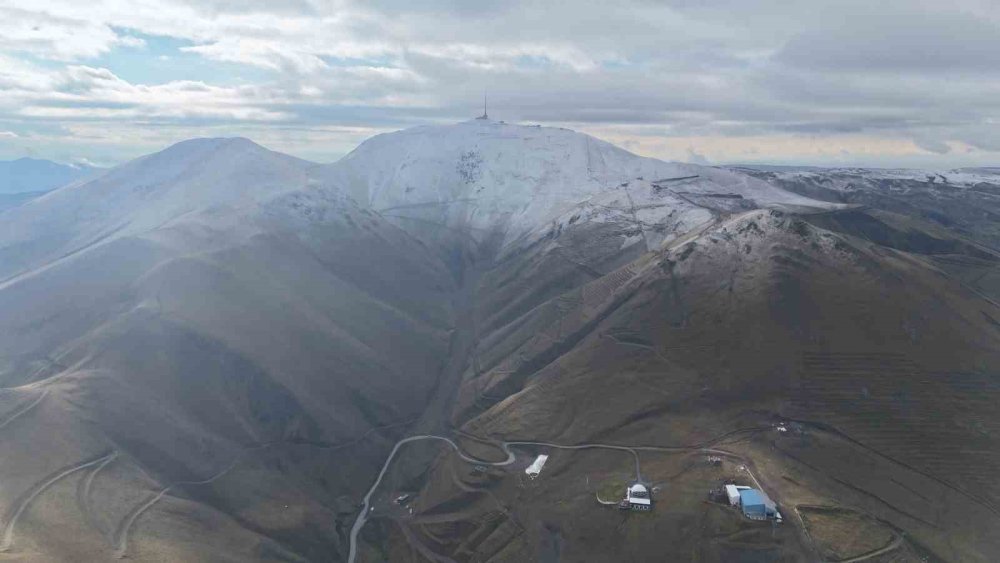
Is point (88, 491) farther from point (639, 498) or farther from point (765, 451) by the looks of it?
point (765, 451)

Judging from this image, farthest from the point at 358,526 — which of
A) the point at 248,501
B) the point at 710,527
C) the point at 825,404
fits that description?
the point at 825,404

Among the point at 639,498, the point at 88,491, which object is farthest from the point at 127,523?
the point at 639,498

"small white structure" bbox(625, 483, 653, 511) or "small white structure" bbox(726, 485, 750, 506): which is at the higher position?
"small white structure" bbox(726, 485, 750, 506)

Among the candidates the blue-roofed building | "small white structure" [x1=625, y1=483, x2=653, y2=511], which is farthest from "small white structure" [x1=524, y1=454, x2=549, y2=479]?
the blue-roofed building

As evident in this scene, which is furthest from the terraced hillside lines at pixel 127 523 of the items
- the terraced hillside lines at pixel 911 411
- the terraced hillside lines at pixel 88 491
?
the terraced hillside lines at pixel 911 411

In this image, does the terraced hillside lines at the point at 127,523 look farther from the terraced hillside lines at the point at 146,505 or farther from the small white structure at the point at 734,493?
the small white structure at the point at 734,493

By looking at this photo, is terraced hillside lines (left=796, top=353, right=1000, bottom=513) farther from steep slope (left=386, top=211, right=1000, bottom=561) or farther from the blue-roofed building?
the blue-roofed building

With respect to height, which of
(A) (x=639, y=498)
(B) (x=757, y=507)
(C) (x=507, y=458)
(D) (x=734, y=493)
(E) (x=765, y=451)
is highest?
(B) (x=757, y=507)
